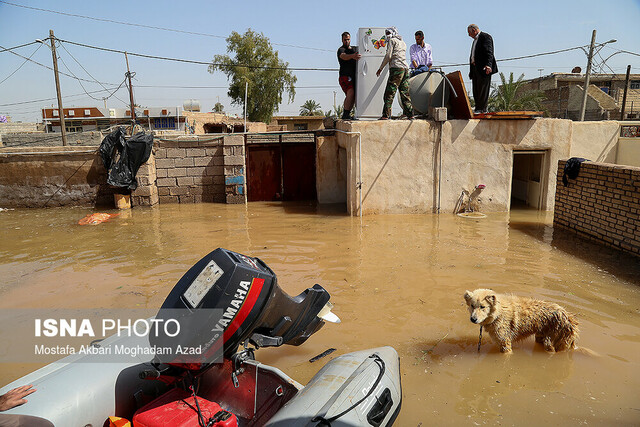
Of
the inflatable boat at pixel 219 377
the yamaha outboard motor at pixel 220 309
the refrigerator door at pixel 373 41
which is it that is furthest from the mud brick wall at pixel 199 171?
the yamaha outboard motor at pixel 220 309

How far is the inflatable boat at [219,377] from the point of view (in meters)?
2.29

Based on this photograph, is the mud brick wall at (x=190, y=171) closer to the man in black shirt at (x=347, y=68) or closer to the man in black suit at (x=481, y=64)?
the man in black shirt at (x=347, y=68)

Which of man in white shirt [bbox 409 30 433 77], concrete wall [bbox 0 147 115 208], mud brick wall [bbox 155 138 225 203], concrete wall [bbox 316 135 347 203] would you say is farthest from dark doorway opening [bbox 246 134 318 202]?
concrete wall [bbox 0 147 115 208]

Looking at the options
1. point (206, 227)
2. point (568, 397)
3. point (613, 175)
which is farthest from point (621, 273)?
point (206, 227)

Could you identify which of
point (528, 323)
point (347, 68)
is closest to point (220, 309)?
point (528, 323)

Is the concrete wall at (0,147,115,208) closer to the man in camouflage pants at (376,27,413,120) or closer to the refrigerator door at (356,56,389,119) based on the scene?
the refrigerator door at (356,56,389,119)

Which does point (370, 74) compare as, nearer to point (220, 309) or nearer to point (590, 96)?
point (220, 309)

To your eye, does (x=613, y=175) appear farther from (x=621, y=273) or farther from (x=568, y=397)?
(x=568, y=397)

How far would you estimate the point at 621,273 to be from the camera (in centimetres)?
591

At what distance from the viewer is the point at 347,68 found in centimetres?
1105

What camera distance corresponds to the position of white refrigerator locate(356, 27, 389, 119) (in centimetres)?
1069

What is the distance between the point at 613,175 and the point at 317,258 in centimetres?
503

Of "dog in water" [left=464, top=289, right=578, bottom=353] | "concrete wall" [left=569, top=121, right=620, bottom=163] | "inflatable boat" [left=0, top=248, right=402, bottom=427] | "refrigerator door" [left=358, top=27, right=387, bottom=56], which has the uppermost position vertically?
"refrigerator door" [left=358, top=27, right=387, bottom=56]

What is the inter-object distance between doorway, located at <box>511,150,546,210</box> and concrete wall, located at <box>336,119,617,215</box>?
1.62ft
